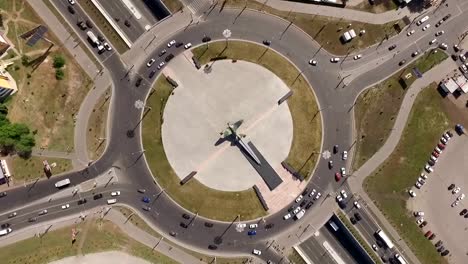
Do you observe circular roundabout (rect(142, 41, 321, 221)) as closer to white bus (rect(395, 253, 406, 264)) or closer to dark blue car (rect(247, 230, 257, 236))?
dark blue car (rect(247, 230, 257, 236))

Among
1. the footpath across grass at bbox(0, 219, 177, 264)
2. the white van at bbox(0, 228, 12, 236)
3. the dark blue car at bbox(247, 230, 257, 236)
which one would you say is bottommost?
the dark blue car at bbox(247, 230, 257, 236)

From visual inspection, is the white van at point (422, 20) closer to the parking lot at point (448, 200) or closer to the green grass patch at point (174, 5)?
the parking lot at point (448, 200)

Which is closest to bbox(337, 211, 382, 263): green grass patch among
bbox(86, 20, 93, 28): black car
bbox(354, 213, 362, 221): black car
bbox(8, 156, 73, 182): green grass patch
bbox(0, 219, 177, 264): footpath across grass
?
bbox(354, 213, 362, 221): black car

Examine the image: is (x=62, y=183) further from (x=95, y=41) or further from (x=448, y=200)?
(x=448, y=200)

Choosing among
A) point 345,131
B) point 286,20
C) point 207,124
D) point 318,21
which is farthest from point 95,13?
point 345,131

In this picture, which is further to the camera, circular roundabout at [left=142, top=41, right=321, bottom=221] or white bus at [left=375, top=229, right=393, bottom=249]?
circular roundabout at [left=142, top=41, right=321, bottom=221]

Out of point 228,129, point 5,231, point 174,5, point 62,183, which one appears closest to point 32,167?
point 62,183

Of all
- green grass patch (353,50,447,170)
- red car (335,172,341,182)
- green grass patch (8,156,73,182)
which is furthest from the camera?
green grass patch (353,50,447,170)
